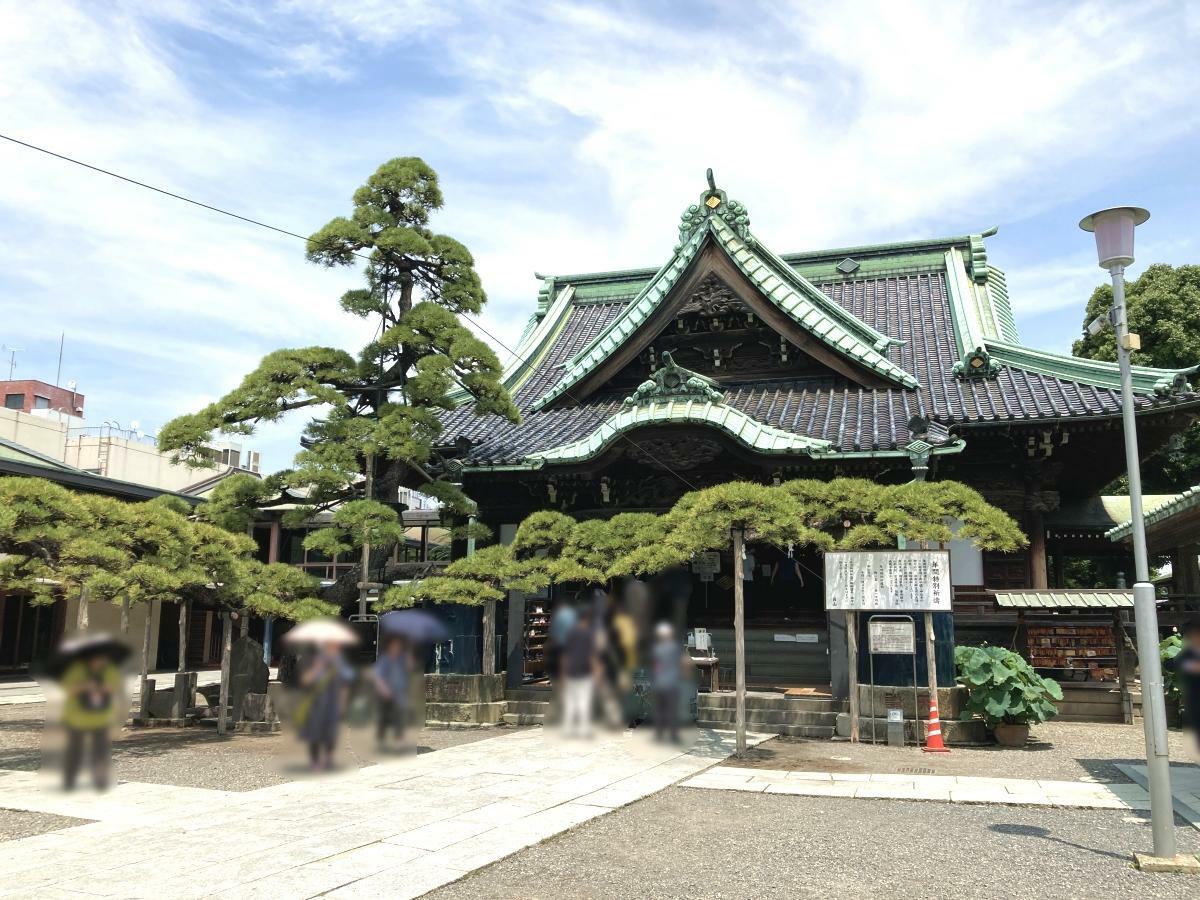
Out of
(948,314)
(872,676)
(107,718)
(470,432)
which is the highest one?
(948,314)

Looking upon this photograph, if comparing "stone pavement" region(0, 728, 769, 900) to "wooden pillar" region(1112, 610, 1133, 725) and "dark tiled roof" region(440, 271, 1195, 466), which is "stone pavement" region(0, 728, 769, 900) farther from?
"wooden pillar" region(1112, 610, 1133, 725)

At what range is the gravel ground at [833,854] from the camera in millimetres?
12055

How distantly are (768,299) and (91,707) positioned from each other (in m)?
28.6

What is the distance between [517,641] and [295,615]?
66.2 feet

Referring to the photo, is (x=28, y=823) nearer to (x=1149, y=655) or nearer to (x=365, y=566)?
(x=365, y=566)

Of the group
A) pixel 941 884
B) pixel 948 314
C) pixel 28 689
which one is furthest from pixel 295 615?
pixel 28 689

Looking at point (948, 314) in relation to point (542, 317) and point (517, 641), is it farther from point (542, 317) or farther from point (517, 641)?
point (517, 641)

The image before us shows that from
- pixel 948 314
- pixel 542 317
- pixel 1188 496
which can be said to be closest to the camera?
pixel 1188 496

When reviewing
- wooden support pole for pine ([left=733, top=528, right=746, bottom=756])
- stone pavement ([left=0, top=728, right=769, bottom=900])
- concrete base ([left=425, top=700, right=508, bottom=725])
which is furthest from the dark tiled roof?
stone pavement ([left=0, top=728, right=769, bottom=900])

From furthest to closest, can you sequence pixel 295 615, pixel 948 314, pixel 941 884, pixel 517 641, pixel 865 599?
pixel 948 314, pixel 517 641, pixel 865 599, pixel 941 884, pixel 295 615

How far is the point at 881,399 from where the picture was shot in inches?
1136

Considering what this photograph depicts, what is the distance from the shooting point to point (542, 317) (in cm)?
4175

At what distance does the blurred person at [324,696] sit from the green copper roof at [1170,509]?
637 inches

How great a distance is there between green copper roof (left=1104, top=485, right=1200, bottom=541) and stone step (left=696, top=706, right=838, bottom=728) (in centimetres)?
932
